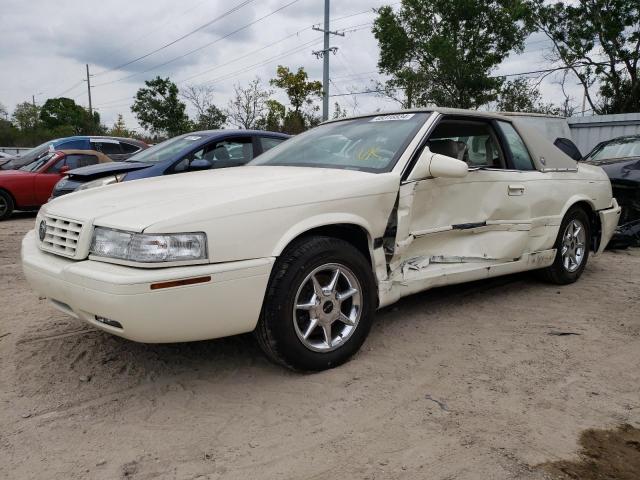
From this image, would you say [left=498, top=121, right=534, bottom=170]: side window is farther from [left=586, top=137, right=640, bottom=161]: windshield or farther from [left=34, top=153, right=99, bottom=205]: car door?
[left=34, top=153, right=99, bottom=205]: car door

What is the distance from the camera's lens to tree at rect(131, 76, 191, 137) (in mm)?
28734

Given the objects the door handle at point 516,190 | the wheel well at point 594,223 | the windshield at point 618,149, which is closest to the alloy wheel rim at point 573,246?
the wheel well at point 594,223

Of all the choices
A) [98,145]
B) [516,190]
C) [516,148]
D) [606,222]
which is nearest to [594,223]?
[606,222]

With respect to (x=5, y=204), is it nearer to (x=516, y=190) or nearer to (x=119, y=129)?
(x=516, y=190)

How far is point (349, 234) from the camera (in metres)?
3.34

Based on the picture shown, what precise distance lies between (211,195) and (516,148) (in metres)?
2.85

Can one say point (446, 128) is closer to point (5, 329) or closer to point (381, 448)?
point (381, 448)

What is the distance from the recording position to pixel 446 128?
4.14m

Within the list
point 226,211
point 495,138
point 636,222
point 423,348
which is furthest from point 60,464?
point 636,222

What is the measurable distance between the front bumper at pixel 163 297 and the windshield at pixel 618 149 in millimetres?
7950

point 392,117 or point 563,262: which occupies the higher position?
point 392,117

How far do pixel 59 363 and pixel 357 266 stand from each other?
1914 millimetres

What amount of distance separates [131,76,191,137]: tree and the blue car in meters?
22.2

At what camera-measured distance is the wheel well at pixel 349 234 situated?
3.14 meters
